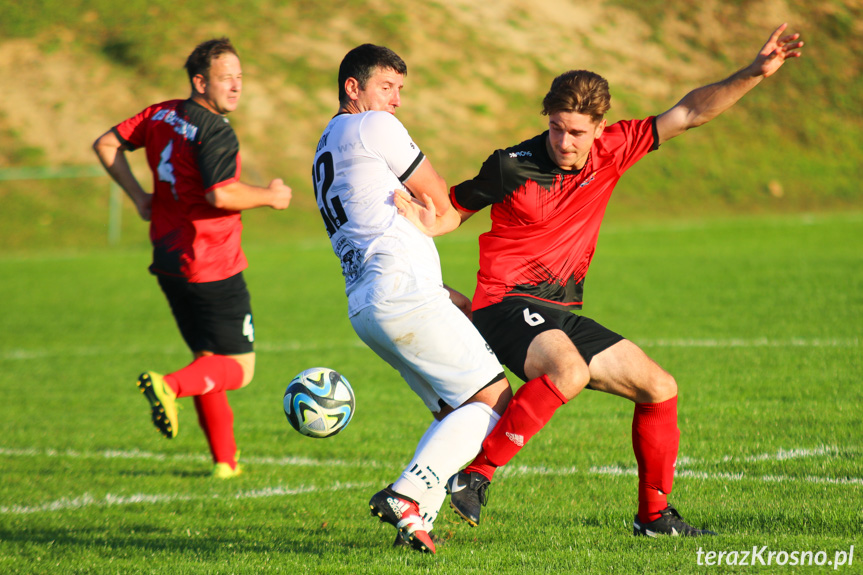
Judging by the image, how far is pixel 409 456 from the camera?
20.8 ft

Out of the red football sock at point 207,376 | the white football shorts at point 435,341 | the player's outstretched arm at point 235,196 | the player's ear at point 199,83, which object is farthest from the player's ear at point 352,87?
the red football sock at point 207,376

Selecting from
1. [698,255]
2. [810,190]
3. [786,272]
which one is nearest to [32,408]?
[786,272]

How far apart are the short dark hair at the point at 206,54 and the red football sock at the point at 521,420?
3.09 metres

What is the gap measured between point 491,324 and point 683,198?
23971mm

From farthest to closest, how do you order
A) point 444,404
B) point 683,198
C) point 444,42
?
point 444,42
point 683,198
point 444,404

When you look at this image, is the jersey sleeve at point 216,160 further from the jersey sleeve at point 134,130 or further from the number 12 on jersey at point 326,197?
the number 12 on jersey at point 326,197

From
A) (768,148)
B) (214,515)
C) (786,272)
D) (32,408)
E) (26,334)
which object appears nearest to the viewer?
(214,515)

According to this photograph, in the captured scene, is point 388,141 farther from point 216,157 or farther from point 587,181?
point 216,157

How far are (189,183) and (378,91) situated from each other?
208cm

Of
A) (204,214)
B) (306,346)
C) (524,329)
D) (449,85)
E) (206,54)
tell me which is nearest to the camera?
(524,329)

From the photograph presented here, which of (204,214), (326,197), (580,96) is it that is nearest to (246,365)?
(204,214)

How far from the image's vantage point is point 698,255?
55.4 ft

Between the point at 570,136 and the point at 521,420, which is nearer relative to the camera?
the point at 521,420

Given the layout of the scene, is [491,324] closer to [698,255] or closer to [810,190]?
[698,255]
